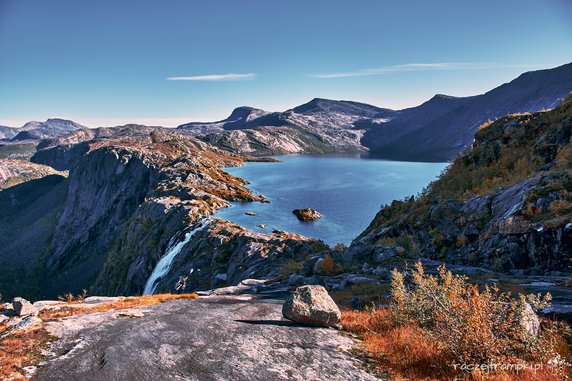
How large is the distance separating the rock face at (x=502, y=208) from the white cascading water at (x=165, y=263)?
101 feet

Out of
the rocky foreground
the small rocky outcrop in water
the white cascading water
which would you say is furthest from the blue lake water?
the rocky foreground

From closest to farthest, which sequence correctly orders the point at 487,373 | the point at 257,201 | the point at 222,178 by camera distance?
the point at 487,373 → the point at 257,201 → the point at 222,178

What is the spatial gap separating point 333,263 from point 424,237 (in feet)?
25.2

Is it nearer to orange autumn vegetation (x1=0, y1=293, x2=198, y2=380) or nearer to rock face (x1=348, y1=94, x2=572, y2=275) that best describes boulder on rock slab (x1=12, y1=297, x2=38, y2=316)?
orange autumn vegetation (x1=0, y1=293, x2=198, y2=380)

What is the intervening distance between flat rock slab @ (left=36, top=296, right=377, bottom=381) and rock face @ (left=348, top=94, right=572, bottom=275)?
12679 mm

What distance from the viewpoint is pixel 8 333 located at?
489 inches

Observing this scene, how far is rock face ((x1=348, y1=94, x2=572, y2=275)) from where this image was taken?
1816 cm

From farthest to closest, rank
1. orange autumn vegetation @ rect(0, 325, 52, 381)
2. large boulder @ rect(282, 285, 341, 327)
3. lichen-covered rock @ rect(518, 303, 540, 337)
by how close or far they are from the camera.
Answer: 1. large boulder @ rect(282, 285, 341, 327)
2. orange autumn vegetation @ rect(0, 325, 52, 381)
3. lichen-covered rock @ rect(518, 303, 540, 337)

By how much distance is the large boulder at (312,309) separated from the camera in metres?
13.5

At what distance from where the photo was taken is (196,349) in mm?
11336

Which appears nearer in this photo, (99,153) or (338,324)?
(338,324)

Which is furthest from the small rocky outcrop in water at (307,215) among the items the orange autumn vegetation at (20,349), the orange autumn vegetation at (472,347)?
the orange autumn vegetation at (472,347)

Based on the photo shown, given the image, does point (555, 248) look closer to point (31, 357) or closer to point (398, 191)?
point (31, 357)

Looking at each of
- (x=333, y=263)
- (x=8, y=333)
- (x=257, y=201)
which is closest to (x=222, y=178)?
(x=257, y=201)
